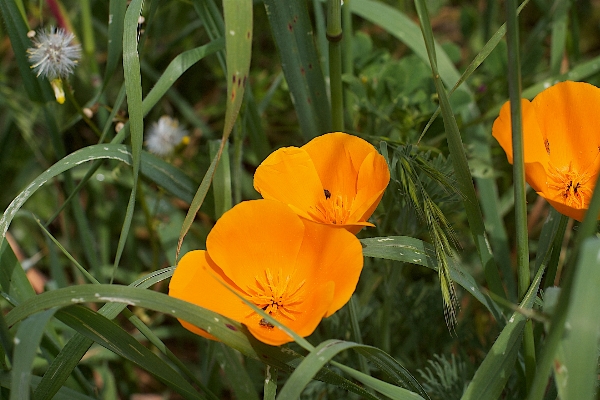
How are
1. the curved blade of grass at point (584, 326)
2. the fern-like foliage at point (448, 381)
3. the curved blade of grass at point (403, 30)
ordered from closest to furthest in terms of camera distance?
1. the curved blade of grass at point (584, 326)
2. the fern-like foliage at point (448, 381)
3. the curved blade of grass at point (403, 30)

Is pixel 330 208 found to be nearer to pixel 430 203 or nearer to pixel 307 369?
pixel 430 203

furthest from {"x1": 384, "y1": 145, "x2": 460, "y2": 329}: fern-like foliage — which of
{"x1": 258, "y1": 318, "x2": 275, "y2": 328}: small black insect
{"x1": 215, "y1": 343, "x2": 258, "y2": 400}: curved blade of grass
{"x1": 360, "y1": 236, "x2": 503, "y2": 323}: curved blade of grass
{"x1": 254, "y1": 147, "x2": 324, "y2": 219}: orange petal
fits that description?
{"x1": 215, "y1": 343, "x2": 258, "y2": 400}: curved blade of grass

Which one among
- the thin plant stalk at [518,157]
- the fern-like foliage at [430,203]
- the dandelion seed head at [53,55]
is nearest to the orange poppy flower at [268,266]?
the fern-like foliage at [430,203]

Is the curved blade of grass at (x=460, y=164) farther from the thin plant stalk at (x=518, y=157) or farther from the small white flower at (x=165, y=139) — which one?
the small white flower at (x=165, y=139)

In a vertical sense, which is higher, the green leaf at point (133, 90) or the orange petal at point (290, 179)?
the green leaf at point (133, 90)

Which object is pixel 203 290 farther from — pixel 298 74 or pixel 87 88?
pixel 87 88

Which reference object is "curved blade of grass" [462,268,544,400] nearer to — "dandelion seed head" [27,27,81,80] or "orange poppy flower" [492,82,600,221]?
"orange poppy flower" [492,82,600,221]

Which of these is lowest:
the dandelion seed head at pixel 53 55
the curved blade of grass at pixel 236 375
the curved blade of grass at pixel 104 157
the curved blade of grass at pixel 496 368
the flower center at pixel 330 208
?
the curved blade of grass at pixel 496 368
